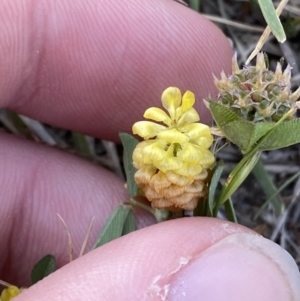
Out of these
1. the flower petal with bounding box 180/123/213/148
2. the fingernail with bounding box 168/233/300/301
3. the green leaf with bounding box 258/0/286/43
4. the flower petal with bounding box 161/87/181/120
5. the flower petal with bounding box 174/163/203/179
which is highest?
the green leaf with bounding box 258/0/286/43

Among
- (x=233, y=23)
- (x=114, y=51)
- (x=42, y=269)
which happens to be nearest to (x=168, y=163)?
(x=42, y=269)

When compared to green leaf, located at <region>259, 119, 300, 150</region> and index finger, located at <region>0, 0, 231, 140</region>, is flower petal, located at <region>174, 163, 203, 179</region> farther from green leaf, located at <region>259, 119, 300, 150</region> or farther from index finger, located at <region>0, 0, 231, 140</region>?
index finger, located at <region>0, 0, 231, 140</region>

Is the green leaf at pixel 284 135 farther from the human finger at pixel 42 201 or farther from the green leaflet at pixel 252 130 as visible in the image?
the human finger at pixel 42 201

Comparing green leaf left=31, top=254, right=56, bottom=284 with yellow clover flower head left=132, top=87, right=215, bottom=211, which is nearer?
yellow clover flower head left=132, top=87, right=215, bottom=211

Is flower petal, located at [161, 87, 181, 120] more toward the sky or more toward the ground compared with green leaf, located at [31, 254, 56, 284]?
more toward the sky

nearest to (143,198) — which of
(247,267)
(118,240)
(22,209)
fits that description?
(118,240)

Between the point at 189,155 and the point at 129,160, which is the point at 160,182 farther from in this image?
the point at 129,160

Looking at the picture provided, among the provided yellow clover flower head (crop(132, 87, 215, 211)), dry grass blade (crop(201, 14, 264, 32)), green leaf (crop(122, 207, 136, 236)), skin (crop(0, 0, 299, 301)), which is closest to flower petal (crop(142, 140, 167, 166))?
yellow clover flower head (crop(132, 87, 215, 211))
